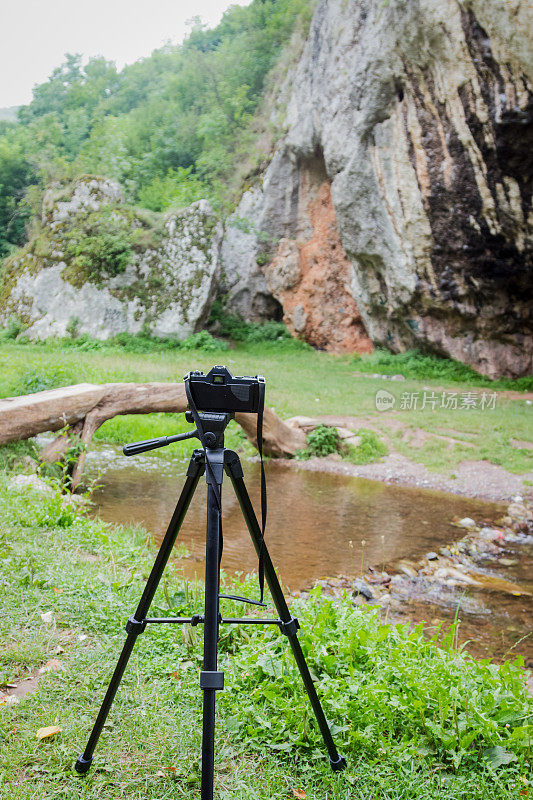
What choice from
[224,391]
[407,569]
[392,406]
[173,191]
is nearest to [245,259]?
[173,191]

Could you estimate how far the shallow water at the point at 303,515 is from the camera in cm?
529

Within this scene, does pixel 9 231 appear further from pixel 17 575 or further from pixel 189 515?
pixel 17 575

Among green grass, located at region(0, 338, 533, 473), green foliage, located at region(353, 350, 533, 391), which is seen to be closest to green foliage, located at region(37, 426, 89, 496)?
green grass, located at region(0, 338, 533, 473)

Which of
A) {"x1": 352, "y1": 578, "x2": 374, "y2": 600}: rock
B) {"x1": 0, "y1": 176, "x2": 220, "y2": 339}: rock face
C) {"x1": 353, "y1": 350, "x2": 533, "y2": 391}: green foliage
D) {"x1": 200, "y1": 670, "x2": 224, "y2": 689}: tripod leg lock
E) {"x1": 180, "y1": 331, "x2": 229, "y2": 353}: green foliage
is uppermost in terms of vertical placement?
{"x1": 0, "y1": 176, "x2": 220, "y2": 339}: rock face

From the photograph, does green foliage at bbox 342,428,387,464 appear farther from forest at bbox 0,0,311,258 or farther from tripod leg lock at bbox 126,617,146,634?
forest at bbox 0,0,311,258

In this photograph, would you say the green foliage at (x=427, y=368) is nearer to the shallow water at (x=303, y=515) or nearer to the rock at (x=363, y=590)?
the shallow water at (x=303, y=515)

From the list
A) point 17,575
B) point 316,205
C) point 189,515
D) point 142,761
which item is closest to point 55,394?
point 189,515

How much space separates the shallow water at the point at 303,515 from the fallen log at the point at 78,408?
0.85m

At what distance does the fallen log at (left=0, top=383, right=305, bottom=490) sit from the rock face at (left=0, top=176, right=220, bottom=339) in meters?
10.3

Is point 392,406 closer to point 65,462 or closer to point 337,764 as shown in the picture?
point 65,462

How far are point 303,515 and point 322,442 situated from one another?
2927 millimetres

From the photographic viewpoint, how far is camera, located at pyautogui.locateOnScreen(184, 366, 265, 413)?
171cm

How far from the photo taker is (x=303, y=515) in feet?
22.1

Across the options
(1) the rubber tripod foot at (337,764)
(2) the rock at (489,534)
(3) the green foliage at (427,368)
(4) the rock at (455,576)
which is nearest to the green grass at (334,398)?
(3) the green foliage at (427,368)
